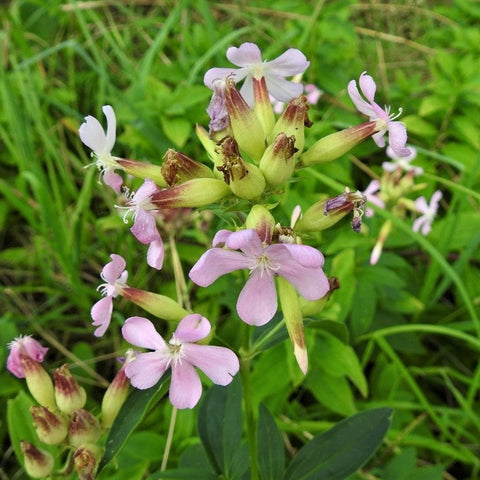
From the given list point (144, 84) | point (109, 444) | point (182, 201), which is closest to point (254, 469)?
point (109, 444)

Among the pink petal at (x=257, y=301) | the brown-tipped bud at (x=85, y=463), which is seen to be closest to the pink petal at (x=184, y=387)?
the pink petal at (x=257, y=301)

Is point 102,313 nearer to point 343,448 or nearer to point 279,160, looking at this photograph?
point 279,160

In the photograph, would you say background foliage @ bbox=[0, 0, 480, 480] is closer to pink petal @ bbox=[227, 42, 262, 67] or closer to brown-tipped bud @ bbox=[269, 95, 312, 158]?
brown-tipped bud @ bbox=[269, 95, 312, 158]

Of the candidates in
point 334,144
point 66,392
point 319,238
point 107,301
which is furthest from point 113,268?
point 319,238

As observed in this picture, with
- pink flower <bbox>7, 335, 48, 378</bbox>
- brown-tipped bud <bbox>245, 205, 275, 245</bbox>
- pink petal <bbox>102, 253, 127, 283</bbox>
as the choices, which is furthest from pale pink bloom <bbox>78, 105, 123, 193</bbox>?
pink flower <bbox>7, 335, 48, 378</bbox>

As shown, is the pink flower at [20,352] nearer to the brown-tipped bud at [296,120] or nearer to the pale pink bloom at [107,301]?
the pale pink bloom at [107,301]

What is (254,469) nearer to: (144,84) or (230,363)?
(230,363)
